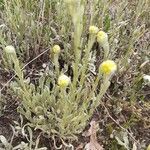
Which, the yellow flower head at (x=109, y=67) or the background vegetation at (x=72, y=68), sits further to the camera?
the background vegetation at (x=72, y=68)

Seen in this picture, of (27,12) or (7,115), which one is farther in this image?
(27,12)

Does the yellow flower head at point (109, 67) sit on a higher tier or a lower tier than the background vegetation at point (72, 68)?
higher

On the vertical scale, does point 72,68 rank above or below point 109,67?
below

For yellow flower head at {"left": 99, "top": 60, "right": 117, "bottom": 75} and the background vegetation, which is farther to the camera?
the background vegetation

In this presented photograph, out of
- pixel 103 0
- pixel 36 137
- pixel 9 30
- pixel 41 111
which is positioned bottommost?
pixel 36 137

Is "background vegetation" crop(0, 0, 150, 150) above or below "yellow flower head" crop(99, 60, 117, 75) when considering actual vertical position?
below

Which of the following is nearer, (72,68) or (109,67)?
(109,67)

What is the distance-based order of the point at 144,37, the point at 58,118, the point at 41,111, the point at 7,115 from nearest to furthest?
1. the point at 58,118
2. the point at 41,111
3. the point at 7,115
4. the point at 144,37

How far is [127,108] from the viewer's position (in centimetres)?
145

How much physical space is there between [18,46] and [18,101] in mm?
271

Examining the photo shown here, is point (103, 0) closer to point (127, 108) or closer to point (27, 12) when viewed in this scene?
point (27, 12)

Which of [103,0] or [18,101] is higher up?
[103,0]

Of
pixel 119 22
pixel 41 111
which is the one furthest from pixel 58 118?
pixel 119 22

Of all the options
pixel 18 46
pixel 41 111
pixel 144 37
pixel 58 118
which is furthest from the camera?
pixel 144 37
